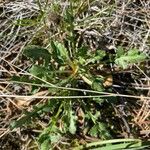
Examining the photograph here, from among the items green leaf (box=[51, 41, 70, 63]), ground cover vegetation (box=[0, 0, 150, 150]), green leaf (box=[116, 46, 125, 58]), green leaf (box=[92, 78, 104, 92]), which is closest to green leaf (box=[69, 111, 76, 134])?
ground cover vegetation (box=[0, 0, 150, 150])

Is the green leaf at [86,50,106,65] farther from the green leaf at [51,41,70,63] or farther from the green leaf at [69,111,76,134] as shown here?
the green leaf at [69,111,76,134]

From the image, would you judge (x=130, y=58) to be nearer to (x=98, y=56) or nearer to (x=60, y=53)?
(x=98, y=56)

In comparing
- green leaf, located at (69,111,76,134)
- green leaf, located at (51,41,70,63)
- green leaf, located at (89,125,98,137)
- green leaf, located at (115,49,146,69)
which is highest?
green leaf, located at (51,41,70,63)

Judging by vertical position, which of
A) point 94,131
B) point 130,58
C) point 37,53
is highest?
point 37,53

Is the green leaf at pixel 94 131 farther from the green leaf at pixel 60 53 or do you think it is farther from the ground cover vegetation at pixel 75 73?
the green leaf at pixel 60 53

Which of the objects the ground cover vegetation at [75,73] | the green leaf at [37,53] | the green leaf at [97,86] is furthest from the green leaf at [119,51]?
the green leaf at [37,53]

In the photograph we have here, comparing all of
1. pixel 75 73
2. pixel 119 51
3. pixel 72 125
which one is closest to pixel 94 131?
pixel 72 125

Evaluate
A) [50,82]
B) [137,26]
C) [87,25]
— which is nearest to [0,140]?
[50,82]

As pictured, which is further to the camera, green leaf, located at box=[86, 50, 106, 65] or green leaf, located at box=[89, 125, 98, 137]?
green leaf, located at box=[86, 50, 106, 65]
